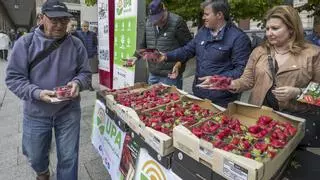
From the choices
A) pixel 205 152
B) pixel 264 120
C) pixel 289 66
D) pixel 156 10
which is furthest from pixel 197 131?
pixel 156 10

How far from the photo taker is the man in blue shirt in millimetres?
2854

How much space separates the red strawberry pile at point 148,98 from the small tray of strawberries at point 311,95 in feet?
3.49

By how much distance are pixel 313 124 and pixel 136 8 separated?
2.31 metres

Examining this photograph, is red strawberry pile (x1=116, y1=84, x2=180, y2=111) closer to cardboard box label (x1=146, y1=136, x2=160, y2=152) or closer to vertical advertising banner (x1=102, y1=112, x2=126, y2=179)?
vertical advertising banner (x1=102, y1=112, x2=126, y2=179)

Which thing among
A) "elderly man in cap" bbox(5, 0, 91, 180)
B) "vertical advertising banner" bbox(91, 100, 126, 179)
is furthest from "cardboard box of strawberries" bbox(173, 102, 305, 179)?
"elderly man in cap" bbox(5, 0, 91, 180)

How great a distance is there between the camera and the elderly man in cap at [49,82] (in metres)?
2.59

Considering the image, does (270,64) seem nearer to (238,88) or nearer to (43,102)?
(238,88)

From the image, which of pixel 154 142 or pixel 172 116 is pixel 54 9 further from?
pixel 154 142

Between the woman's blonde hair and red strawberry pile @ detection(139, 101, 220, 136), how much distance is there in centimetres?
70

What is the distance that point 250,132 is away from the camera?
1902 mm

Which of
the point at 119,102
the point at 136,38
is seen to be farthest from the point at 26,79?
the point at 136,38

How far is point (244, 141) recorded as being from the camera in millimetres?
1750

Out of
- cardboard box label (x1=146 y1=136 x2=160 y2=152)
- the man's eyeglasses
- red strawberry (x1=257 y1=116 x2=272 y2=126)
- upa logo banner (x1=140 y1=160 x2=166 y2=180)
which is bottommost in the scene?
upa logo banner (x1=140 y1=160 x2=166 y2=180)

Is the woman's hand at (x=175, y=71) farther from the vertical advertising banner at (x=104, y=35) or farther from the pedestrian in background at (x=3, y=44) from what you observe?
the pedestrian in background at (x=3, y=44)
